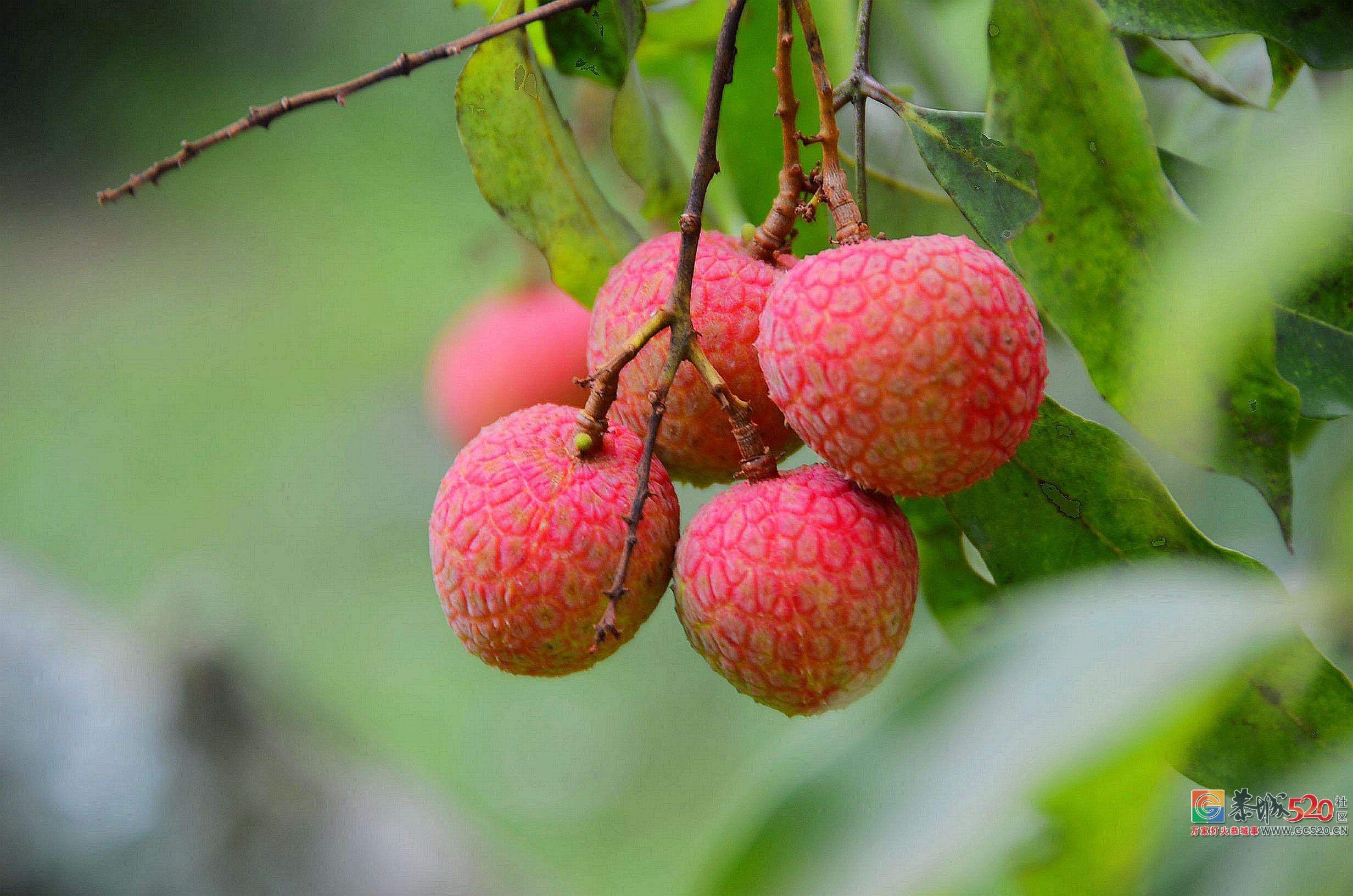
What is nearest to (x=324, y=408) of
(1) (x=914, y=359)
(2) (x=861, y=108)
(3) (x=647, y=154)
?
(3) (x=647, y=154)

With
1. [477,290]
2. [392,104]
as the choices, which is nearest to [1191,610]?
[477,290]

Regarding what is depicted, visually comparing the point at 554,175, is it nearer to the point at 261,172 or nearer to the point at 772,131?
the point at 772,131

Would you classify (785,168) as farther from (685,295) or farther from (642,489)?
(642,489)

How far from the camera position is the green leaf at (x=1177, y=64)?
0.78 meters

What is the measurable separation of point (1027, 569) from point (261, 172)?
452 cm

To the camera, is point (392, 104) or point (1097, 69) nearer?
point (1097, 69)

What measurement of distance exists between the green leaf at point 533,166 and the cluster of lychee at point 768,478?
0.08m

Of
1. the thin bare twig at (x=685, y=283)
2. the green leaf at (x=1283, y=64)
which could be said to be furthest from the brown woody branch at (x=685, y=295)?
the green leaf at (x=1283, y=64)

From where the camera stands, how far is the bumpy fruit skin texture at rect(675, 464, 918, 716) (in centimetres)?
58

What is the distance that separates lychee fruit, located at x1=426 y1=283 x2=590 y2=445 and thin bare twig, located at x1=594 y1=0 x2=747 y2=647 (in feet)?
1.49

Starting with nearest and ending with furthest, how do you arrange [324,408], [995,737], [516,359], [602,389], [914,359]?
[995,737], [914,359], [602,389], [516,359], [324,408]

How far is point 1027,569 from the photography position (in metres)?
0.66

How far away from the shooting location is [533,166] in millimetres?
766

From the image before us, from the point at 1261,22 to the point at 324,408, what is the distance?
347 centimetres
